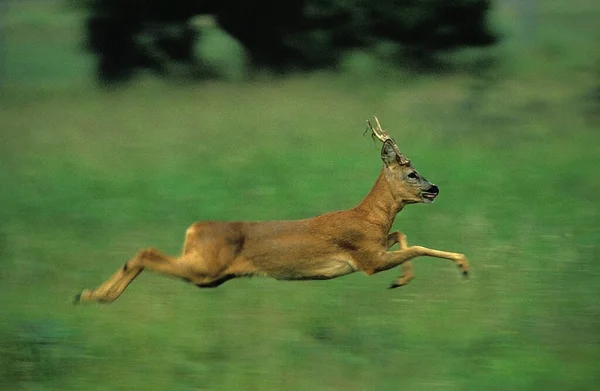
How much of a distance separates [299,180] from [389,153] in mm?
A: 4515

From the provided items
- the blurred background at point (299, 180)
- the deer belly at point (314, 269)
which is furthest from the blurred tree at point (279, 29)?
the deer belly at point (314, 269)

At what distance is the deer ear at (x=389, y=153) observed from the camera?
8651 millimetres

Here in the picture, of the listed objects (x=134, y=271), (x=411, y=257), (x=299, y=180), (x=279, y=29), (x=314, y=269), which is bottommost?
(x=134, y=271)

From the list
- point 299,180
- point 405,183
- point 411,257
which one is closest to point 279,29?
point 299,180

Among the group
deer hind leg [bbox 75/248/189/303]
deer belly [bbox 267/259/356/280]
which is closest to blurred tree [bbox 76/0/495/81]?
deer belly [bbox 267/259/356/280]

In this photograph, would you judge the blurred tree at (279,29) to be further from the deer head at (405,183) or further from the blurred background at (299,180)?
the deer head at (405,183)

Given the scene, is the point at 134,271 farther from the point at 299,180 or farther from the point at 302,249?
the point at 299,180

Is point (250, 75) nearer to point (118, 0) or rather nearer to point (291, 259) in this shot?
point (118, 0)

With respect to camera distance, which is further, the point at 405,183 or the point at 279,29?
the point at 279,29

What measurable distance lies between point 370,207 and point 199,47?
13.3 metres

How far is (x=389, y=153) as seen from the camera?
8.69m

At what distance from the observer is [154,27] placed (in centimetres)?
2109

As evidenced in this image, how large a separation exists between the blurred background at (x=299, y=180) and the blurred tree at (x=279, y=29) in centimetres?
3

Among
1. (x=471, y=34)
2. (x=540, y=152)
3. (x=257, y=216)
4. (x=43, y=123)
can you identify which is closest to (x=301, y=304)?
(x=257, y=216)
